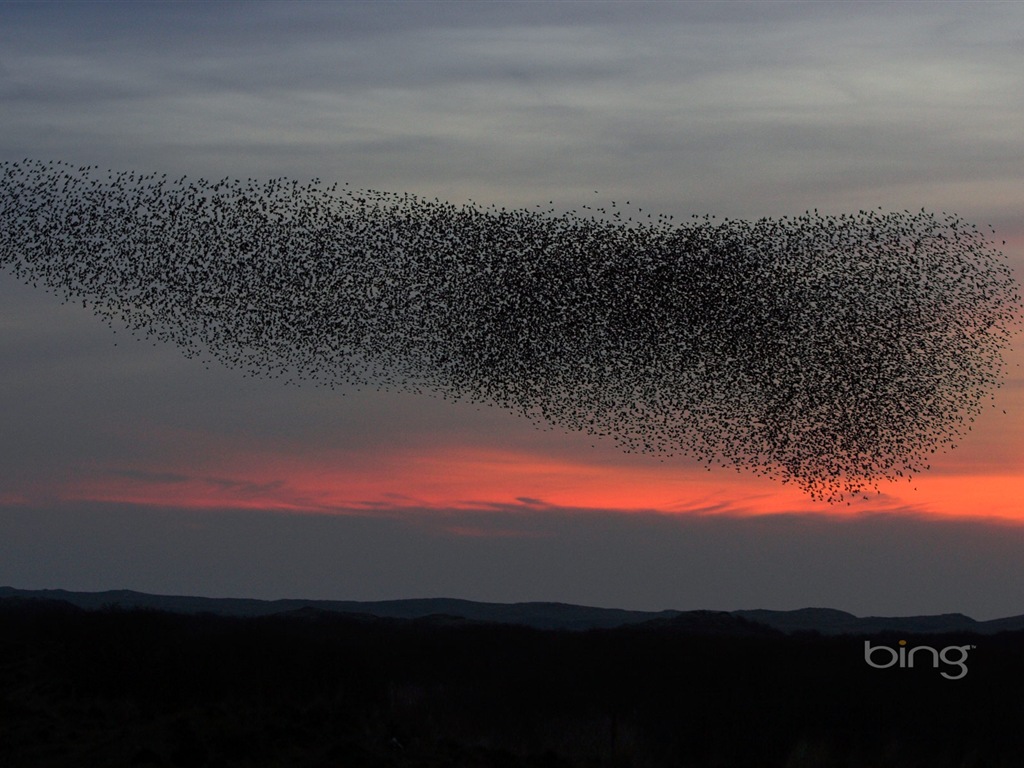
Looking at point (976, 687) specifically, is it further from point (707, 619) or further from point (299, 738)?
point (707, 619)

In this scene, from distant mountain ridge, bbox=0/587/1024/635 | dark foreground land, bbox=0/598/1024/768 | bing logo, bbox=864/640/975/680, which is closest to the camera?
dark foreground land, bbox=0/598/1024/768

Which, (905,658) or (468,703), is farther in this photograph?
(905,658)

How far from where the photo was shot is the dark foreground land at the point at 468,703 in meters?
25.3

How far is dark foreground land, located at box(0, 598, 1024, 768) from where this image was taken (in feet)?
83.1

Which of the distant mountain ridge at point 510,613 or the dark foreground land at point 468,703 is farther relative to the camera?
the distant mountain ridge at point 510,613

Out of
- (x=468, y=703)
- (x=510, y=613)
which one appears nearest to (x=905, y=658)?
(x=468, y=703)

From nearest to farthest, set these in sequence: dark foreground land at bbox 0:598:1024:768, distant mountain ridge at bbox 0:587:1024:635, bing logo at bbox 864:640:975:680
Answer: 1. dark foreground land at bbox 0:598:1024:768
2. bing logo at bbox 864:640:975:680
3. distant mountain ridge at bbox 0:587:1024:635

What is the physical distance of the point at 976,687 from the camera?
39.2 metres

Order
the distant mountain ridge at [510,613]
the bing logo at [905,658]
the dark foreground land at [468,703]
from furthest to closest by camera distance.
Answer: the distant mountain ridge at [510,613], the bing logo at [905,658], the dark foreground land at [468,703]

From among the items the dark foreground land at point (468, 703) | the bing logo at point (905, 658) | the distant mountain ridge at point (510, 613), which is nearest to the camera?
the dark foreground land at point (468, 703)

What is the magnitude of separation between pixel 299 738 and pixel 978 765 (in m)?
14.3

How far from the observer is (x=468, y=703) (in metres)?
35.2

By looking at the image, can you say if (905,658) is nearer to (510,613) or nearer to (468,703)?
(468,703)

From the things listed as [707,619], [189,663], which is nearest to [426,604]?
[707,619]
